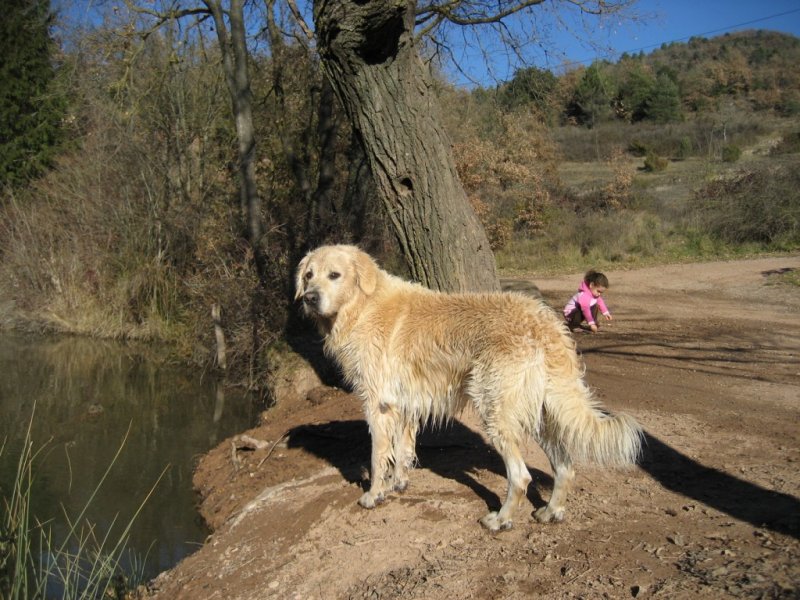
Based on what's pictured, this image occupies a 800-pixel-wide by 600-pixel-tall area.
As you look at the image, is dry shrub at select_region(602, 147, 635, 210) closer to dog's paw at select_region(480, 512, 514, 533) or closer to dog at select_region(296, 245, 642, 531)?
dog at select_region(296, 245, 642, 531)

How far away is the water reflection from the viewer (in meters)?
7.70

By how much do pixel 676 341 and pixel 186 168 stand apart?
12898 millimetres

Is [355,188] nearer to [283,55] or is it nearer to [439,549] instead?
[283,55]

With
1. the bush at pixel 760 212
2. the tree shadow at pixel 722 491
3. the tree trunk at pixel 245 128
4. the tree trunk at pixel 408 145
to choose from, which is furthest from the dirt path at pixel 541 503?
the bush at pixel 760 212

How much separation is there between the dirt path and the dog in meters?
0.37

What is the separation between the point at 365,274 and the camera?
5.75 metres

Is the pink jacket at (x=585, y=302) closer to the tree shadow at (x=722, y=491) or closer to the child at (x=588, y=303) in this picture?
the child at (x=588, y=303)

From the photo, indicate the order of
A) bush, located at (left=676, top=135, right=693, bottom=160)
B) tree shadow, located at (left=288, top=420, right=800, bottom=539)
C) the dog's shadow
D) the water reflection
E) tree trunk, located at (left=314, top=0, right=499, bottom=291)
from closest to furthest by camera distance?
tree shadow, located at (left=288, top=420, right=800, bottom=539), the dog's shadow, tree trunk, located at (left=314, top=0, right=499, bottom=291), the water reflection, bush, located at (left=676, top=135, right=693, bottom=160)

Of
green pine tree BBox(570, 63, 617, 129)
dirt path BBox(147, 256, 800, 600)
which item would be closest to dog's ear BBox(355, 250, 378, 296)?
dirt path BBox(147, 256, 800, 600)

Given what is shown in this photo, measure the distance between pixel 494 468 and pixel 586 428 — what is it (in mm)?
1782

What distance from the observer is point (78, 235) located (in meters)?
17.8

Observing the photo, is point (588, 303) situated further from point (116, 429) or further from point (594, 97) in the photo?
point (594, 97)

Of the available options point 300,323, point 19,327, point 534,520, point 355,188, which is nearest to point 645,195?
point 355,188

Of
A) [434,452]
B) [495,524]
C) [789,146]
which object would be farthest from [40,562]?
[789,146]
